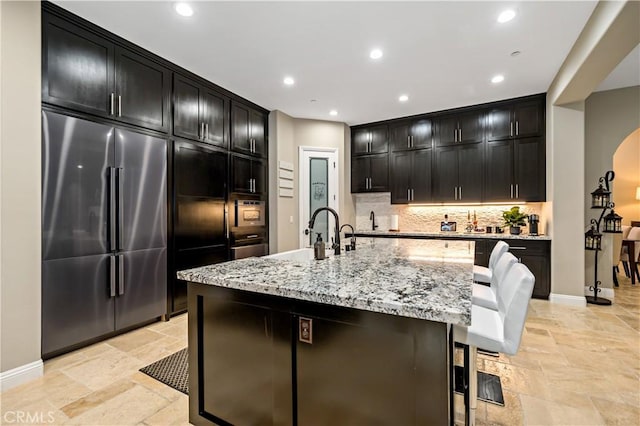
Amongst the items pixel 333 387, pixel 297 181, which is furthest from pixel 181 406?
pixel 297 181

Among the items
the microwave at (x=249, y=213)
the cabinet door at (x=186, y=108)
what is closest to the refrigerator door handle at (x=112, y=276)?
the cabinet door at (x=186, y=108)

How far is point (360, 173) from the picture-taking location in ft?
A: 19.7

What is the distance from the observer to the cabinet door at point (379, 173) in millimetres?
5746

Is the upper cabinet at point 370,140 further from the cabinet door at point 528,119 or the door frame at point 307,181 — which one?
the cabinet door at point 528,119

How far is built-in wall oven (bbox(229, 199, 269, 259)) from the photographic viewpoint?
4.34m

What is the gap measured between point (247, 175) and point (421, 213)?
10.9 feet

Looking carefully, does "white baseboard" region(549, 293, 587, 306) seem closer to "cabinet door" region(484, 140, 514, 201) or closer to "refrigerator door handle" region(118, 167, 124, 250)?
"cabinet door" region(484, 140, 514, 201)

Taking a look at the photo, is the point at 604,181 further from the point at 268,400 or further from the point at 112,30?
the point at 112,30

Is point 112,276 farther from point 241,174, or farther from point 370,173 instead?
point 370,173

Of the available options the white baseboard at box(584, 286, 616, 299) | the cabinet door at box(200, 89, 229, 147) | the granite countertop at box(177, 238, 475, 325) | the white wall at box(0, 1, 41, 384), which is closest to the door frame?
the cabinet door at box(200, 89, 229, 147)

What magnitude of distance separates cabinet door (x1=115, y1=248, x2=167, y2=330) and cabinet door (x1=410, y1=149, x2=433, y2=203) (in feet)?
13.6

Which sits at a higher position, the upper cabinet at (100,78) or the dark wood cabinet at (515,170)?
the upper cabinet at (100,78)

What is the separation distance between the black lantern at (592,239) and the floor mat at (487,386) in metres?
3.17

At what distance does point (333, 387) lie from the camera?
1224 millimetres
